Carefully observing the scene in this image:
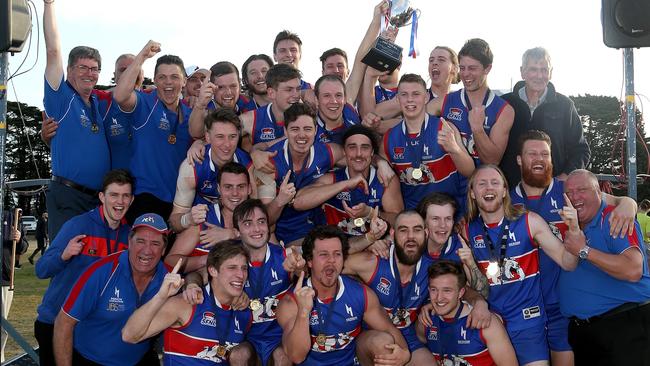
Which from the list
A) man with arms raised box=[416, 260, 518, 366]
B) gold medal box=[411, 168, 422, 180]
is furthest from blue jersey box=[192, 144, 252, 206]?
man with arms raised box=[416, 260, 518, 366]

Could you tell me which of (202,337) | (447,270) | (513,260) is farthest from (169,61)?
(513,260)

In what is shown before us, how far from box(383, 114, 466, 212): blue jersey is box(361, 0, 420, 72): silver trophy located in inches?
27.0

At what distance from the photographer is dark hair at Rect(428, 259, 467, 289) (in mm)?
5102

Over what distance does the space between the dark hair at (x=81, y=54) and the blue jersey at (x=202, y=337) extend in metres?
2.62

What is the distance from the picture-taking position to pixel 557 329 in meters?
5.77

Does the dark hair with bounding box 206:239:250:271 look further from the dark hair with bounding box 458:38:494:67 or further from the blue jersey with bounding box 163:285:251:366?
the dark hair with bounding box 458:38:494:67

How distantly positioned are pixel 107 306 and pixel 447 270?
9.41 feet

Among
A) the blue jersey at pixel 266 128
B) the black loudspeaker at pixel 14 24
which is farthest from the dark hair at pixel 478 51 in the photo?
the black loudspeaker at pixel 14 24

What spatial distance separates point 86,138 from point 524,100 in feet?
14.3

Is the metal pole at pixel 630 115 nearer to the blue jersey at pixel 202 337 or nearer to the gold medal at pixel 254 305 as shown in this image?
the gold medal at pixel 254 305

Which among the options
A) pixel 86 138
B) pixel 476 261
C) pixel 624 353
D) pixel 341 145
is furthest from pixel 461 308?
pixel 86 138

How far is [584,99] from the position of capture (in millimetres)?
55125

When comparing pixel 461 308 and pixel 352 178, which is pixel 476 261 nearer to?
pixel 461 308

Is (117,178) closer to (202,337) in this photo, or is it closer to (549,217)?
(202,337)
